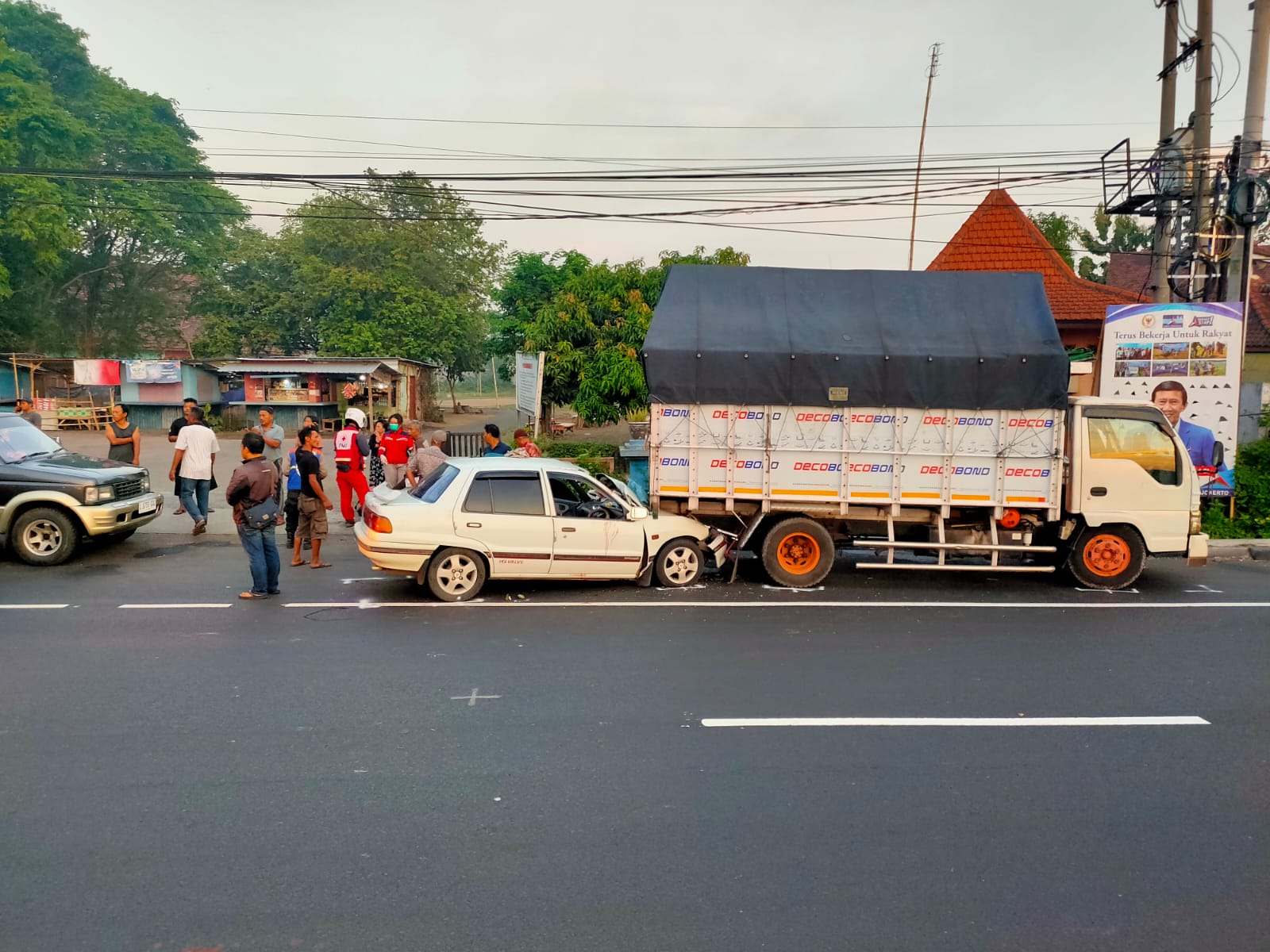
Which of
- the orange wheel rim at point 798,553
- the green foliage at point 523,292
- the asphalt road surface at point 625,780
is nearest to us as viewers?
the asphalt road surface at point 625,780

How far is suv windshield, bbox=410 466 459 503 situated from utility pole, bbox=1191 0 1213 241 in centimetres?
1323

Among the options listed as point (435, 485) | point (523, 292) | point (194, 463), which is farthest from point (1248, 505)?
point (523, 292)

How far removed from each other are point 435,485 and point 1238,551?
36.9 ft

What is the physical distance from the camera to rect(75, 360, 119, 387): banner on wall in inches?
1192

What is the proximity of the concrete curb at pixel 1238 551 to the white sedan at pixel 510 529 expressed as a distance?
8.12 m

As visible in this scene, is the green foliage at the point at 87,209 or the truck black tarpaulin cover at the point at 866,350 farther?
the green foliage at the point at 87,209

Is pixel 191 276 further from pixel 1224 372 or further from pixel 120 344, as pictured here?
pixel 1224 372

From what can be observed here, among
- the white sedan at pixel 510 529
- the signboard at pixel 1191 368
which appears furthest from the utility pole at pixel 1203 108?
the white sedan at pixel 510 529

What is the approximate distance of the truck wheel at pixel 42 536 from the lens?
414 inches

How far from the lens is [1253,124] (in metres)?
14.5

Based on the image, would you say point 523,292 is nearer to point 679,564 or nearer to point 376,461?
point 376,461

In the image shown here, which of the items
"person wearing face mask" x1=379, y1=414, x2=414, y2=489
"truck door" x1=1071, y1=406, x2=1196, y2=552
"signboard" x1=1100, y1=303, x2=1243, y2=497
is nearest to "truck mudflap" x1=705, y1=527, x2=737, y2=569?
"truck door" x1=1071, y1=406, x2=1196, y2=552

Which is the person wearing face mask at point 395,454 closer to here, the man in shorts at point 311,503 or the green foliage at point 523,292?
the man in shorts at point 311,503

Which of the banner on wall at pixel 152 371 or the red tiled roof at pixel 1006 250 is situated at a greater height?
the red tiled roof at pixel 1006 250
